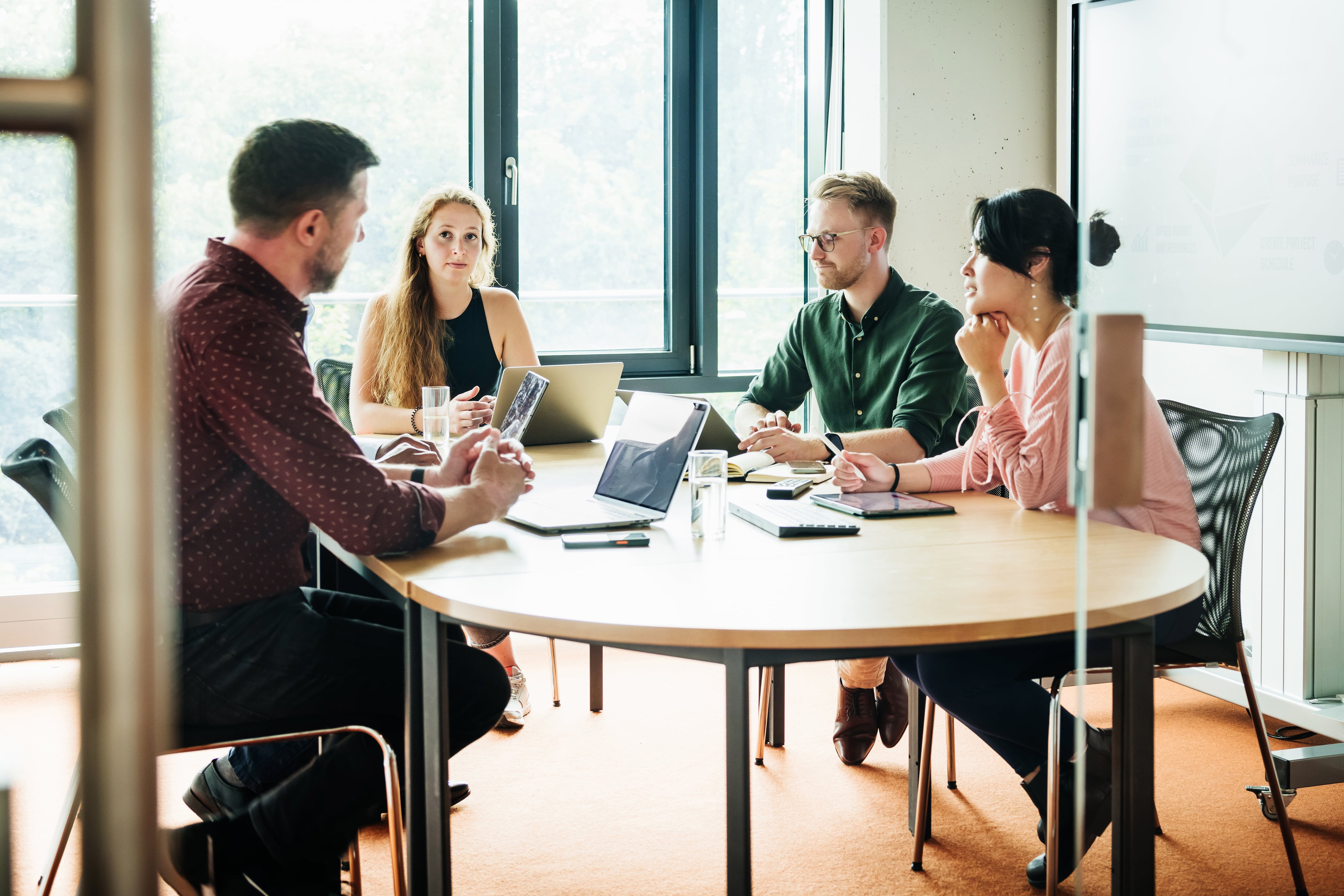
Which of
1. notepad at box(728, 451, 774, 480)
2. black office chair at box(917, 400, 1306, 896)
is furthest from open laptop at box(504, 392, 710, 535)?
black office chair at box(917, 400, 1306, 896)

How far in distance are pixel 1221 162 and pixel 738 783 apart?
100 cm

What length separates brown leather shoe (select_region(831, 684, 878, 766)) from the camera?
2486mm

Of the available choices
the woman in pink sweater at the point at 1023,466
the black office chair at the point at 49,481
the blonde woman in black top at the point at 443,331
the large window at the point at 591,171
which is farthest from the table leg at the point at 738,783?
the large window at the point at 591,171

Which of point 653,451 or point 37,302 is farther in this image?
point 653,451

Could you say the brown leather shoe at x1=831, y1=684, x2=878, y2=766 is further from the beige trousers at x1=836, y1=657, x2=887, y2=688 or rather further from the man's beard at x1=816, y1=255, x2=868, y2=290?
the man's beard at x1=816, y1=255, x2=868, y2=290

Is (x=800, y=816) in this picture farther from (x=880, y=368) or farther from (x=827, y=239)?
(x=827, y=239)

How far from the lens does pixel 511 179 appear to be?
3680mm

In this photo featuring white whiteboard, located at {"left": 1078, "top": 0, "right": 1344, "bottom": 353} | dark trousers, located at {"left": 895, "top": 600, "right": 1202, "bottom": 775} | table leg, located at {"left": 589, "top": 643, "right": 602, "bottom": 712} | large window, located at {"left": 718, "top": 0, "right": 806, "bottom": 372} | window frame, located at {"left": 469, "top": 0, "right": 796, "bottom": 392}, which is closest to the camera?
white whiteboard, located at {"left": 1078, "top": 0, "right": 1344, "bottom": 353}

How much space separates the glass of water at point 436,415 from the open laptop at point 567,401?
115 mm

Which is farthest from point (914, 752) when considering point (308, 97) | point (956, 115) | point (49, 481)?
point (956, 115)

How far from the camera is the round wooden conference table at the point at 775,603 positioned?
1.19m

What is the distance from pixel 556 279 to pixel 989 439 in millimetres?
2213

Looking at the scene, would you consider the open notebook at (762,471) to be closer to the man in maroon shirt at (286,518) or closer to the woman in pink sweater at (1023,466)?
the woman in pink sweater at (1023,466)

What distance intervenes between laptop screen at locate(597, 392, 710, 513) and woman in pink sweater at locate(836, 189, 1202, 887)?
347 millimetres
